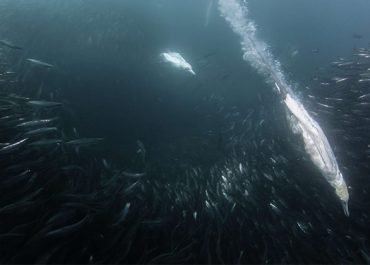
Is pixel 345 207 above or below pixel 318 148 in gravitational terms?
below

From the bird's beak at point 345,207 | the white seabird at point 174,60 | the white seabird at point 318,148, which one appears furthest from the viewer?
the white seabird at point 174,60

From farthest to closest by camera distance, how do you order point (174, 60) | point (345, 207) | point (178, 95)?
point (174, 60), point (178, 95), point (345, 207)

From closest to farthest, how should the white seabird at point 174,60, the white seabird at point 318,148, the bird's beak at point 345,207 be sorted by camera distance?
the bird's beak at point 345,207 → the white seabird at point 318,148 → the white seabird at point 174,60

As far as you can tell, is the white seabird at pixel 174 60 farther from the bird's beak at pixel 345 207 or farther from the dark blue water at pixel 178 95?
the bird's beak at pixel 345 207

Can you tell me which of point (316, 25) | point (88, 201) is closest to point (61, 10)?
point (88, 201)

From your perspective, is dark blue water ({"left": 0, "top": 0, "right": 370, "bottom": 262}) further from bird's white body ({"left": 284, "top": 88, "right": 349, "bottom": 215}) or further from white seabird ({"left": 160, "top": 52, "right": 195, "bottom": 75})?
white seabird ({"left": 160, "top": 52, "right": 195, "bottom": 75})

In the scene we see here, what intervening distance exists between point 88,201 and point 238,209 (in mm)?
3062

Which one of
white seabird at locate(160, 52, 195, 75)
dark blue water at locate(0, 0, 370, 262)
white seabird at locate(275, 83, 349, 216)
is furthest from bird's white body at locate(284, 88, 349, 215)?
white seabird at locate(160, 52, 195, 75)

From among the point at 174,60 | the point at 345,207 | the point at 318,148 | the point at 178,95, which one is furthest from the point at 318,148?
the point at 174,60

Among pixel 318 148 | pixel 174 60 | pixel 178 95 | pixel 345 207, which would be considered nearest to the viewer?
pixel 345 207

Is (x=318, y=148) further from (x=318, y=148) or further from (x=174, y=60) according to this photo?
(x=174, y=60)

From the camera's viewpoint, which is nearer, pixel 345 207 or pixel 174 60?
pixel 345 207

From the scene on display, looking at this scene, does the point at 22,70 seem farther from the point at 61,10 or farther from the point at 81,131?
the point at 61,10

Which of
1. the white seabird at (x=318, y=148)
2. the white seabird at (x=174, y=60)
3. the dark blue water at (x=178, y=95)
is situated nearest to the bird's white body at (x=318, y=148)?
the white seabird at (x=318, y=148)
